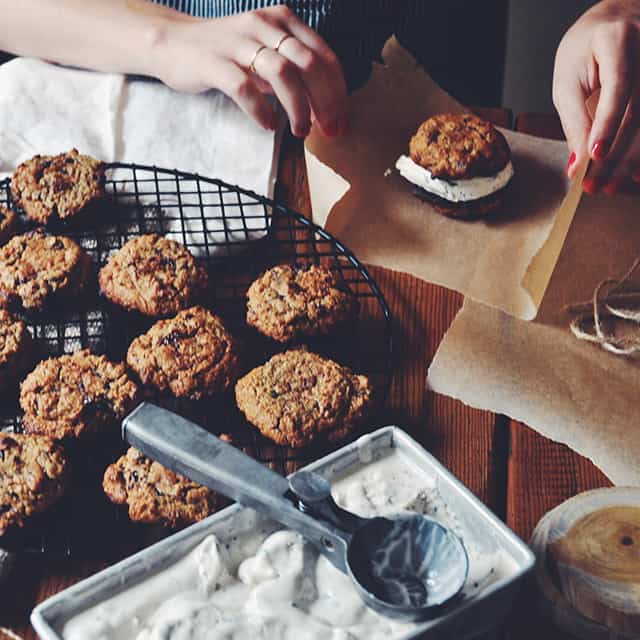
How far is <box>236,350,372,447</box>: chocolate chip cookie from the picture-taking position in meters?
1.26

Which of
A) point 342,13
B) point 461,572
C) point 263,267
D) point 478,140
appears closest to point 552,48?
point 342,13

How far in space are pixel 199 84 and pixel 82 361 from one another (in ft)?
2.24

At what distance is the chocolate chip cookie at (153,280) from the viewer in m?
1.45

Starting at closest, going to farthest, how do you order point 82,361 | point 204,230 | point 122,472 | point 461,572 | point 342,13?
point 461,572, point 122,472, point 82,361, point 204,230, point 342,13

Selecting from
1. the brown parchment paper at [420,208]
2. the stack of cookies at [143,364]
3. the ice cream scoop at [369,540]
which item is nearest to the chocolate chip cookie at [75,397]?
the stack of cookies at [143,364]

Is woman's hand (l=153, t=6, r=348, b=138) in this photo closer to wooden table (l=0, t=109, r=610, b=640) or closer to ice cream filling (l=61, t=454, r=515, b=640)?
wooden table (l=0, t=109, r=610, b=640)

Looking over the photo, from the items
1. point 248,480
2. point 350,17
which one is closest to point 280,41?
point 350,17

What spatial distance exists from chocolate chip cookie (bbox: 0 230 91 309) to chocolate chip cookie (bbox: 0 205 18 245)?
0.05 m

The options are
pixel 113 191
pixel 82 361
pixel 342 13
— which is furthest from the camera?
pixel 342 13

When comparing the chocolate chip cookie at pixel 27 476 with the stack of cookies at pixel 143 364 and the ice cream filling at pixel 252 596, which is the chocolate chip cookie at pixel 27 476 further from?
the ice cream filling at pixel 252 596

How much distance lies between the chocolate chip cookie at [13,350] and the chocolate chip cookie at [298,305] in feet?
1.04

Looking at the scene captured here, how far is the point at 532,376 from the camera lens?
1.42 metres

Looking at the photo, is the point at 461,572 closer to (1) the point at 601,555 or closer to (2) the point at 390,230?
(1) the point at 601,555

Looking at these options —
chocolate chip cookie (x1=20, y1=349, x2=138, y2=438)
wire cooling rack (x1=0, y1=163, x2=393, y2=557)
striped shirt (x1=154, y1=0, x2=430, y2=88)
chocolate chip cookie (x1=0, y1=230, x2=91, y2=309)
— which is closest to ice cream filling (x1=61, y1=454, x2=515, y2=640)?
wire cooling rack (x1=0, y1=163, x2=393, y2=557)
